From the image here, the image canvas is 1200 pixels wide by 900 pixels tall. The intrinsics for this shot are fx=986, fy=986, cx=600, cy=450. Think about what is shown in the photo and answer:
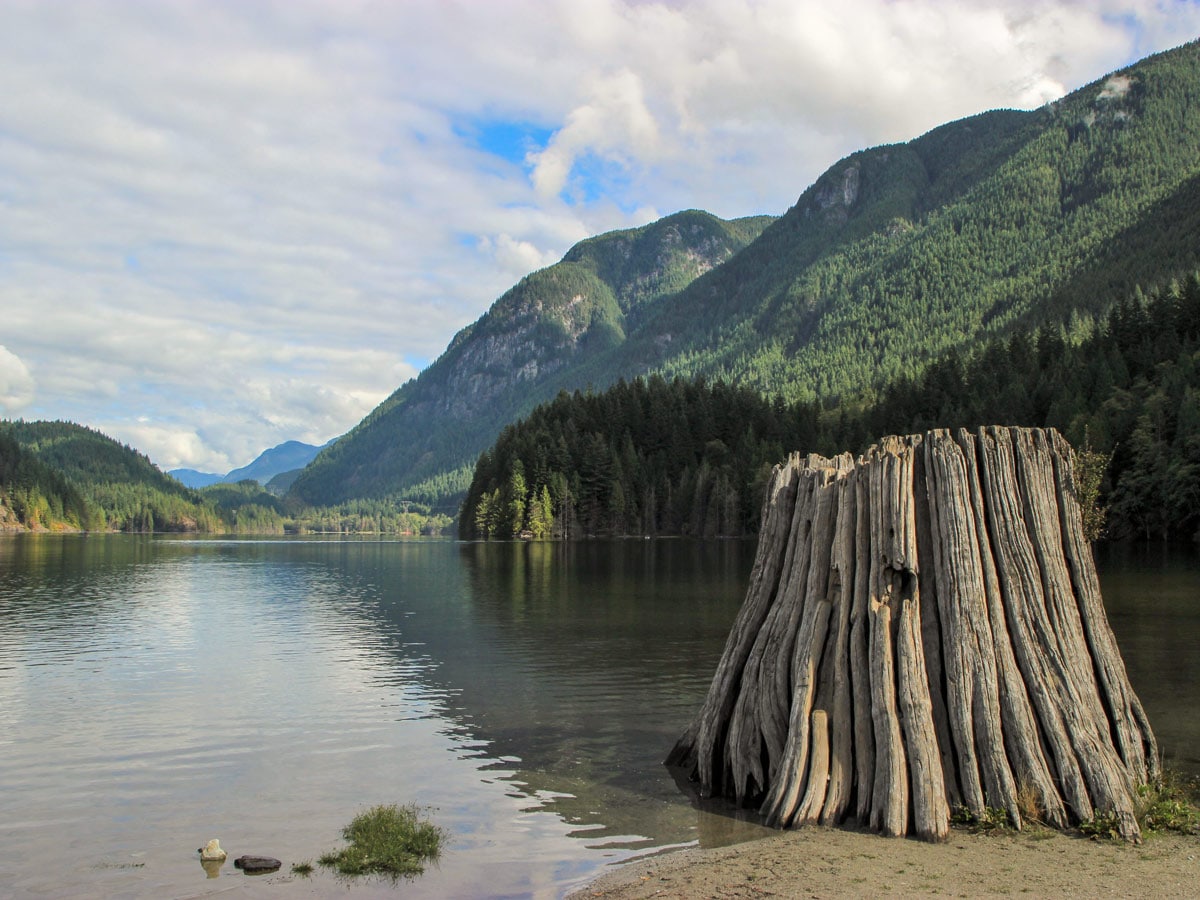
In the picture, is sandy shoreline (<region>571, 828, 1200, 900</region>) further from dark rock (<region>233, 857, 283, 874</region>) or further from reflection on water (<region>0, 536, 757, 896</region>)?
dark rock (<region>233, 857, 283, 874</region>)

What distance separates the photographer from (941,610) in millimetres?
15742

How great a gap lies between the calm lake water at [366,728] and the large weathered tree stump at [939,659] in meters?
2.08

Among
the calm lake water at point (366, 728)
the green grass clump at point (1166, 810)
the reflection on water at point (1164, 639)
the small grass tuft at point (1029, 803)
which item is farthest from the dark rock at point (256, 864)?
the reflection on water at point (1164, 639)

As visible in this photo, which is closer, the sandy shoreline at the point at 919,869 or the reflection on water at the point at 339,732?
the sandy shoreline at the point at 919,869

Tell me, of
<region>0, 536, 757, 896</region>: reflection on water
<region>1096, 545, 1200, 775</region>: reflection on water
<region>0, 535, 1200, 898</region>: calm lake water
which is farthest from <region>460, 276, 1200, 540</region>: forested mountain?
<region>0, 536, 757, 896</region>: reflection on water

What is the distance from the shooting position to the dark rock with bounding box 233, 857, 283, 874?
593 inches

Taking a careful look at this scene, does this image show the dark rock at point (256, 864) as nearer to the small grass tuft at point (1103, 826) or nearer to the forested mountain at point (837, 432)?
the small grass tuft at point (1103, 826)

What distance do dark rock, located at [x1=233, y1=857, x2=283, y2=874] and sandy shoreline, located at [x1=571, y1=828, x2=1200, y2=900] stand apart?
488cm

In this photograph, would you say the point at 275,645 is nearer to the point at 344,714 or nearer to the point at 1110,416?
the point at 344,714

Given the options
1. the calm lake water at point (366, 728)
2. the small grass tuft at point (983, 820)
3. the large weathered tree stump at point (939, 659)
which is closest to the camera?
the small grass tuft at point (983, 820)

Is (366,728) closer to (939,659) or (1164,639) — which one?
(939,659)

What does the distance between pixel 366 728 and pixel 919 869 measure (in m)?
16.2

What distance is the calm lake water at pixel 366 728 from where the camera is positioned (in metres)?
16.0

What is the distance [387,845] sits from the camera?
15898mm
